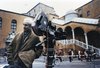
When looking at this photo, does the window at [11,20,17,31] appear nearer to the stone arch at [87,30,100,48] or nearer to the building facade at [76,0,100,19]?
the building facade at [76,0,100,19]

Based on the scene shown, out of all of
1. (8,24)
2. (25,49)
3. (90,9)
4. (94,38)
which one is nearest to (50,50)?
(25,49)

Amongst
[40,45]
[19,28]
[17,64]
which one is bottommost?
[17,64]

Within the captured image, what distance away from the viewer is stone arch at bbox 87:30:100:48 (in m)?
33.5

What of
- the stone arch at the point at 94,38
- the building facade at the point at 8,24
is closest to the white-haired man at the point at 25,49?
the stone arch at the point at 94,38

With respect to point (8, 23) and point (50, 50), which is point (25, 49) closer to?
point (50, 50)

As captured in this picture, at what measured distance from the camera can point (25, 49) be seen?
4.38 m

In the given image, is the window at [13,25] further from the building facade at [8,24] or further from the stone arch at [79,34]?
the stone arch at [79,34]

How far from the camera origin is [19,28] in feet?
140

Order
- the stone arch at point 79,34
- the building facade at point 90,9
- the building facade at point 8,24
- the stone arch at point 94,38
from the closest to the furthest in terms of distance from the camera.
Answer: the stone arch at point 94,38, the stone arch at point 79,34, the building facade at point 8,24, the building facade at point 90,9

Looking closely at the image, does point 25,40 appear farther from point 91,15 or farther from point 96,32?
point 91,15

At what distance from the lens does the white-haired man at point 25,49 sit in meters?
4.24

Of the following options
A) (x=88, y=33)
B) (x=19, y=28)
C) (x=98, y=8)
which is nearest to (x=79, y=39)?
(x=88, y=33)

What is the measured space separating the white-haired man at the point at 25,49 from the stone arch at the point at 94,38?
29375 mm

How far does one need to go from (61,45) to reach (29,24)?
88.7 feet
